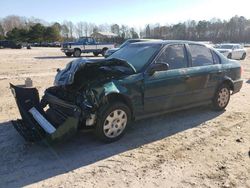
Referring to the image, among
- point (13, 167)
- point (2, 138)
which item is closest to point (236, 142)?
point (13, 167)

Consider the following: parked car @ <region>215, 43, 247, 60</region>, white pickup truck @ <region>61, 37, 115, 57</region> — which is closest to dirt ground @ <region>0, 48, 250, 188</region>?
parked car @ <region>215, 43, 247, 60</region>

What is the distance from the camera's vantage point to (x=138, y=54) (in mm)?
5793

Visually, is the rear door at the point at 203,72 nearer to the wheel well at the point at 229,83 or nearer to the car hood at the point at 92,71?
the wheel well at the point at 229,83

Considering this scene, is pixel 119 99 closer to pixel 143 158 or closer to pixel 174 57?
pixel 143 158

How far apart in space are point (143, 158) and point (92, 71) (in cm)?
187

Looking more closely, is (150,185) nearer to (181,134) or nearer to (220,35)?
(181,134)

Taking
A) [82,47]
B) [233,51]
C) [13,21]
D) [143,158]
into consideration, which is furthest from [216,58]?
[13,21]

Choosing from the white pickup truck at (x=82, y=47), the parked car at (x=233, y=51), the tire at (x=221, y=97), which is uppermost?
the white pickup truck at (x=82, y=47)

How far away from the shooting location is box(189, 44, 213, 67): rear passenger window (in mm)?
6312

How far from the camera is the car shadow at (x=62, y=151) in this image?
12.8 ft

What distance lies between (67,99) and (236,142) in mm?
3070

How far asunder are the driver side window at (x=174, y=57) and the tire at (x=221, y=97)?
1.35 m

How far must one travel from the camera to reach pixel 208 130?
223 inches

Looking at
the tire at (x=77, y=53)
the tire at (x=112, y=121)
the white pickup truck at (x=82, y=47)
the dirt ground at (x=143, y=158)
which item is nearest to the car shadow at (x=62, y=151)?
the dirt ground at (x=143, y=158)
